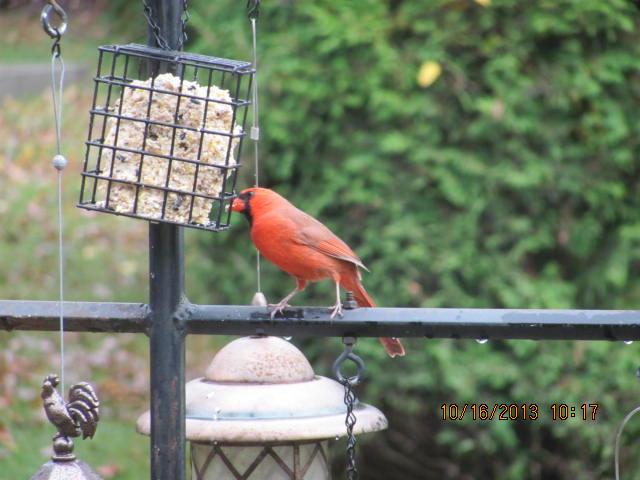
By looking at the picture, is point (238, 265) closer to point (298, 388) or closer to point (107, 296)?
point (298, 388)

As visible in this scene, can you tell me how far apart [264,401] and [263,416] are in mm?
46

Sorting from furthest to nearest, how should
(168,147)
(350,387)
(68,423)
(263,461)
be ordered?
1. (168,147)
2. (263,461)
3. (350,387)
4. (68,423)

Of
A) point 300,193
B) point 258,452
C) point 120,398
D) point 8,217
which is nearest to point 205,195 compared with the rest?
point 258,452

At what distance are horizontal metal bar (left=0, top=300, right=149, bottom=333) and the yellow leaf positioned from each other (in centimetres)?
226

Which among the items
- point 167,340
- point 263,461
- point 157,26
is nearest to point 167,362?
point 167,340

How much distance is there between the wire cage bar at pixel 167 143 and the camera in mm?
2203

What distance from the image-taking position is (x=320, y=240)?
2975 millimetres

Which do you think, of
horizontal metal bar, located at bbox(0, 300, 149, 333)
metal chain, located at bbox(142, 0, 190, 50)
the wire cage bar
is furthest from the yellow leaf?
horizontal metal bar, located at bbox(0, 300, 149, 333)

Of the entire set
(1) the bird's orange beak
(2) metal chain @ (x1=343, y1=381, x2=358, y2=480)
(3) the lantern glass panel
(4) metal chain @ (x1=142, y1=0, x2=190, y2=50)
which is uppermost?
(4) metal chain @ (x1=142, y1=0, x2=190, y2=50)

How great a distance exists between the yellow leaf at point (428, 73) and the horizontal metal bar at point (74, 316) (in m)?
2.26

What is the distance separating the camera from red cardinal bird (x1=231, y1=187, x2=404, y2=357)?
114 inches

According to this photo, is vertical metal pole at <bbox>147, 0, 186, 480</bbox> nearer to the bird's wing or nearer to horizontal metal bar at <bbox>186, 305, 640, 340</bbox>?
horizontal metal bar at <bbox>186, 305, 640, 340</bbox>

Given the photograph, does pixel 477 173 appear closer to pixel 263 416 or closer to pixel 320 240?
pixel 320 240

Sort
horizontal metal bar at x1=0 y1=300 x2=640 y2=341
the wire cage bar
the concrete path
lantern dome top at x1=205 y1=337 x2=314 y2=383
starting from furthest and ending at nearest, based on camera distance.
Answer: the concrete path
the wire cage bar
lantern dome top at x1=205 y1=337 x2=314 y2=383
horizontal metal bar at x1=0 y1=300 x2=640 y2=341
